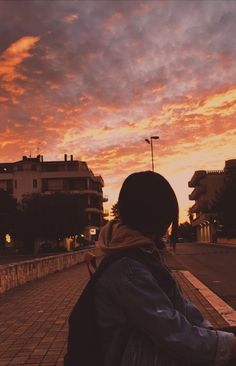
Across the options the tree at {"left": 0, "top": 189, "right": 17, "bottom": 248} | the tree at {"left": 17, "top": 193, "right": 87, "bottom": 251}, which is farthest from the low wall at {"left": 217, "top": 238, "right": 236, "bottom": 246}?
the tree at {"left": 0, "top": 189, "right": 17, "bottom": 248}

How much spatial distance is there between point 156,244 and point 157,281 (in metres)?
0.20

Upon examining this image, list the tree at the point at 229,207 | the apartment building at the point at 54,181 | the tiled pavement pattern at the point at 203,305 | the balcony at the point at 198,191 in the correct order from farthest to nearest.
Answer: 1. the balcony at the point at 198,191
2. the apartment building at the point at 54,181
3. the tree at the point at 229,207
4. the tiled pavement pattern at the point at 203,305

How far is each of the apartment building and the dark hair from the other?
97877mm

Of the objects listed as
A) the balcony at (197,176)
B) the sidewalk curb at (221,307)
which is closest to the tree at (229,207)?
the balcony at (197,176)

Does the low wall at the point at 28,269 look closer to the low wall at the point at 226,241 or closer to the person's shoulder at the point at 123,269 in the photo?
the person's shoulder at the point at 123,269

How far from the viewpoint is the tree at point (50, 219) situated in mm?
64500

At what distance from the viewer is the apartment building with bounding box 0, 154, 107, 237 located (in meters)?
103

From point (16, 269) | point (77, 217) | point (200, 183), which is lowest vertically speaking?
point (16, 269)

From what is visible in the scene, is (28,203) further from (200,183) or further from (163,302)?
(163,302)

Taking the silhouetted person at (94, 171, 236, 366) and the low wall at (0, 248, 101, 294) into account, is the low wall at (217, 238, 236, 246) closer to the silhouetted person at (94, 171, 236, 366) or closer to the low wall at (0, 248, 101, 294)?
the low wall at (0, 248, 101, 294)

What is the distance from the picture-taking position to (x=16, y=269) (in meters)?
15.7

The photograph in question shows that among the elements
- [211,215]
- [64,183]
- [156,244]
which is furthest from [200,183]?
[156,244]

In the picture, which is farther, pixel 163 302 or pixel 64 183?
pixel 64 183

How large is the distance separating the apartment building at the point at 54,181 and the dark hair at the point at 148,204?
97.9 m
